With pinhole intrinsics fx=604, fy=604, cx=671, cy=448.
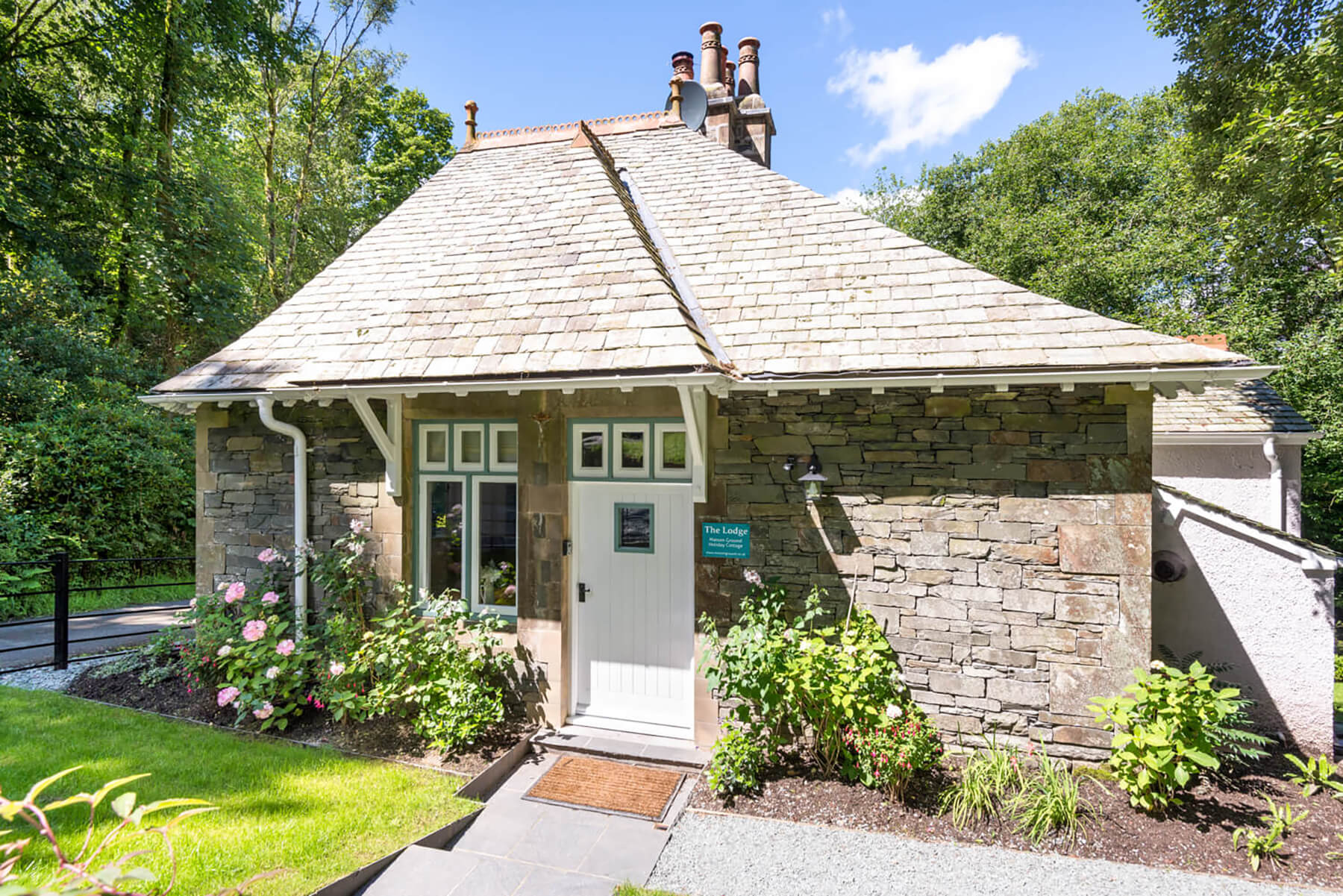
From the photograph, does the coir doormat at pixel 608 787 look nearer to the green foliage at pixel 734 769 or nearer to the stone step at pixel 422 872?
the green foliage at pixel 734 769

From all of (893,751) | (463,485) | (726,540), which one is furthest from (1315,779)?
(463,485)

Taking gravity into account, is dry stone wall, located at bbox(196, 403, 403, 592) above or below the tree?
below

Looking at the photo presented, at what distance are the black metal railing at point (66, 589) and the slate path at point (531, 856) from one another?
17.6ft

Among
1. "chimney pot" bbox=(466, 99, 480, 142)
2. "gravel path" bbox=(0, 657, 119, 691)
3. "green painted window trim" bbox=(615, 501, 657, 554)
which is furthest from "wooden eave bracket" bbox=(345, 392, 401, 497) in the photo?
"chimney pot" bbox=(466, 99, 480, 142)

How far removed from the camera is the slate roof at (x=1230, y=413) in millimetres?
8906

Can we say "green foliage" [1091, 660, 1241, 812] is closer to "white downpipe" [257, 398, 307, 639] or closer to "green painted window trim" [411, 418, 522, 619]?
"green painted window trim" [411, 418, 522, 619]

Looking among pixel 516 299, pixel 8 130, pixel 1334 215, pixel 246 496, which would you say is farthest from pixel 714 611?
pixel 8 130

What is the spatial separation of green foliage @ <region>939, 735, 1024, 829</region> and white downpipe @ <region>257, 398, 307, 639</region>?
6.28 metres

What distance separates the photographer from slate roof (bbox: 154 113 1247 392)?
507 cm

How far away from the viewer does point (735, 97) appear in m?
11.0

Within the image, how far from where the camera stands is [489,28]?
8922 mm

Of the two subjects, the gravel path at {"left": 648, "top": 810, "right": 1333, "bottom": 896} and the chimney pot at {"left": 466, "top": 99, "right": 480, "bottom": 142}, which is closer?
the gravel path at {"left": 648, "top": 810, "right": 1333, "bottom": 896}

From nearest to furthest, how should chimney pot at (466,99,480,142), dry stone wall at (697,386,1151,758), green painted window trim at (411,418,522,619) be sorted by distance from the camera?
dry stone wall at (697,386,1151,758)
green painted window trim at (411,418,522,619)
chimney pot at (466,99,480,142)

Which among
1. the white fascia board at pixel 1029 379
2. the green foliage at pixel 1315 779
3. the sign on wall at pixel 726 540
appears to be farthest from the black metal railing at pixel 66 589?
the green foliage at pixel 1315 779
